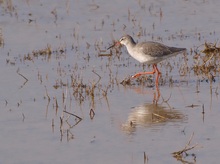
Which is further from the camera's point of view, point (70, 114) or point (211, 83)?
point (211, 83)

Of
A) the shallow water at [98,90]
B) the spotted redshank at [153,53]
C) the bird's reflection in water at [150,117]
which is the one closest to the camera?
the shallow water at [98,90]

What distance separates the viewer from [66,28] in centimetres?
2039

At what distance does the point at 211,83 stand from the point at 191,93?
656 mm

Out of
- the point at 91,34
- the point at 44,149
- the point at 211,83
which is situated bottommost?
the point at 44,149

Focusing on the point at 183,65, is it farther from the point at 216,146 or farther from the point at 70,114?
the point at 216,146

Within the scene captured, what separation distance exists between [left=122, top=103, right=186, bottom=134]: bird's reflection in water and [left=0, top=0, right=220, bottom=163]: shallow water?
0.7 inches

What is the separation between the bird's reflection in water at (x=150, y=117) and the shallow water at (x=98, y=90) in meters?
0.02

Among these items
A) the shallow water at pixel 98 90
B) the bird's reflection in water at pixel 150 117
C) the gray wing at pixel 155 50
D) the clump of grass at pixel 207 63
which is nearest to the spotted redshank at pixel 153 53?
the gray wing at pixel 155 50

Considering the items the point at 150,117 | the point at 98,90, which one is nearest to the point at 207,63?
the point at 98,90

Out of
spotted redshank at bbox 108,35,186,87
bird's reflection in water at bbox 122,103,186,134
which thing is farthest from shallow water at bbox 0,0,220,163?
spotted redshank at bbox 108,35,186,87

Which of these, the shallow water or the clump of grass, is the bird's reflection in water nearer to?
the shallow water

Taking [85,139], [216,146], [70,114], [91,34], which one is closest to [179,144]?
[216,146]

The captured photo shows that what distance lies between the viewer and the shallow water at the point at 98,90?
9430 mm

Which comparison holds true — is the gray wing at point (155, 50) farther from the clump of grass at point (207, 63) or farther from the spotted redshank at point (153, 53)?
the clump of grass at point (207, 63)
